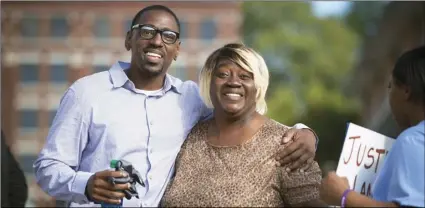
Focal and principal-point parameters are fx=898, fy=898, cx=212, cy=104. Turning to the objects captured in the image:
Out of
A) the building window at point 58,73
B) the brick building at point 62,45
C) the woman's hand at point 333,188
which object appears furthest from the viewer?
the building window at point 58,73

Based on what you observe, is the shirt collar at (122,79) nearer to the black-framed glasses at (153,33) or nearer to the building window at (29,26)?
the black-framed glasses at (153,33)

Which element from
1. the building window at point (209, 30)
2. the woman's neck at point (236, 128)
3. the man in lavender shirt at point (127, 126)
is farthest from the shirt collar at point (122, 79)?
the building window at point (209, 30)

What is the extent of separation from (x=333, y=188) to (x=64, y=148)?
1.44m

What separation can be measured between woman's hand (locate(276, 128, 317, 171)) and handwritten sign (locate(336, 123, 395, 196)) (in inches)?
7.2

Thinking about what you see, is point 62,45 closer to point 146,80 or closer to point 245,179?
point 146,80

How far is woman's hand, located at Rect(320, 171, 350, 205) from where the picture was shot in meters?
3.92

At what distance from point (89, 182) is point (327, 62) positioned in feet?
182

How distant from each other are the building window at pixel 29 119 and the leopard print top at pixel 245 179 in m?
67.3


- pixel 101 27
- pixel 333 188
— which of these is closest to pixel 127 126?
pixel 333 188

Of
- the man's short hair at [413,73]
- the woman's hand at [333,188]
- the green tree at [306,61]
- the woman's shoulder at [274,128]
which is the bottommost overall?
the green tree at [306,61]

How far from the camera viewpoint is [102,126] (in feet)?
15.0

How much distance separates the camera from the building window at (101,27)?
216ft

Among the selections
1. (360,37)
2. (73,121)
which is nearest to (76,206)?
(73,121)

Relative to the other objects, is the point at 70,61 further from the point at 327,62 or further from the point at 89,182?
the point at 89,182
